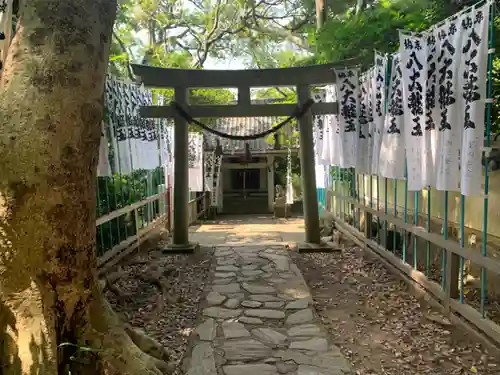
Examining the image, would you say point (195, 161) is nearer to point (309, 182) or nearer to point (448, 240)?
point (309, 182)

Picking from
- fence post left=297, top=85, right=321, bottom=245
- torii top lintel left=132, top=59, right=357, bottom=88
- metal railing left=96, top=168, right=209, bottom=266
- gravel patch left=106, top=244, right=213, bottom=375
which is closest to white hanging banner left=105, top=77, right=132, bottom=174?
metal railing left=96, top=168, right=209, bottom=266

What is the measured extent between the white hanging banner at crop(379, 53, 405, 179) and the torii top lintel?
10.2 ft

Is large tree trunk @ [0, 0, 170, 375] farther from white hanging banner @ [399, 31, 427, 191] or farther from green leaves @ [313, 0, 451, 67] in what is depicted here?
green leaves @ [313, 0, 451, 67]

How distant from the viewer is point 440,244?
509 cm

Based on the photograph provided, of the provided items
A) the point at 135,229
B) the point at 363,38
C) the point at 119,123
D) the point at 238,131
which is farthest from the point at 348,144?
the point at 238,131

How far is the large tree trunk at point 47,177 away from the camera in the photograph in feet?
8.50

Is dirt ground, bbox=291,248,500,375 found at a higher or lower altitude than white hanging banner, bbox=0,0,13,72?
lower

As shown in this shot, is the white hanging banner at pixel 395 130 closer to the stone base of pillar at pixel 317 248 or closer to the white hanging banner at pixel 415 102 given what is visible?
the white hanging banner at pixel 415 102

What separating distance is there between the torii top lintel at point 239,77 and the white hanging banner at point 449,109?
4456mm

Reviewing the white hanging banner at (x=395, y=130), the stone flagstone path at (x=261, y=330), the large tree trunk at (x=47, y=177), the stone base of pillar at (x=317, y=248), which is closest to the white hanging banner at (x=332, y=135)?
the stone base of pillar at (x=317, y=248)

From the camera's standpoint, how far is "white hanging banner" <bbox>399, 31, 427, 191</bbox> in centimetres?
474

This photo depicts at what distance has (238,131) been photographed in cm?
2002

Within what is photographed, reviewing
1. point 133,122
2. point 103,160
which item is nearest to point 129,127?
point 133,122

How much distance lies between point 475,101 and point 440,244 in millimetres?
1991
